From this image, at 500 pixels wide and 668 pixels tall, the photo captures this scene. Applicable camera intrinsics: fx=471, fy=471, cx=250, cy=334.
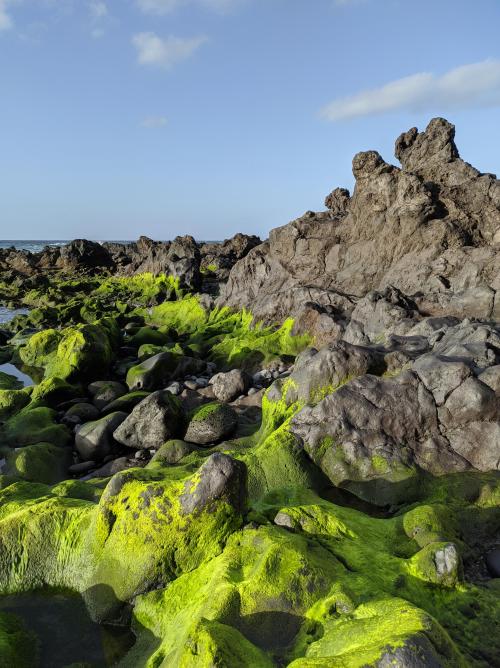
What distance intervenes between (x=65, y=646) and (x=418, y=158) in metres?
27.9

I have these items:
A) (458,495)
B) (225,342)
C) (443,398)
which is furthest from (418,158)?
(458,495)

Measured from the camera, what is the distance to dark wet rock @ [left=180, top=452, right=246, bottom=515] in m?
6.76

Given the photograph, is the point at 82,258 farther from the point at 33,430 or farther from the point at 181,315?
the point at 33,430

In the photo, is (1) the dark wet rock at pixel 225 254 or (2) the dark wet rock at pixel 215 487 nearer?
(2) the dark wet rock at pixel 215 487

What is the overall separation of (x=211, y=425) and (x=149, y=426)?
1979mm

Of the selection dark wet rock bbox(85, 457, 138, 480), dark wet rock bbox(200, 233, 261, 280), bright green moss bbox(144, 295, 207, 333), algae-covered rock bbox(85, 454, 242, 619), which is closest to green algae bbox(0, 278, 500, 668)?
algae-covered rock bbox(85, 454, 242, 619)

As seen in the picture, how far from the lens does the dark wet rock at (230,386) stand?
1780cm

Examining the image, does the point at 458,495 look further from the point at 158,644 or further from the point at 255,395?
the point at 255,395

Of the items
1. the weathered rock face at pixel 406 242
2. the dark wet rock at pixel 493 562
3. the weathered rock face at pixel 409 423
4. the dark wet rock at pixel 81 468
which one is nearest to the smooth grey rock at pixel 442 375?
the weathered rock face at pixel 409 423

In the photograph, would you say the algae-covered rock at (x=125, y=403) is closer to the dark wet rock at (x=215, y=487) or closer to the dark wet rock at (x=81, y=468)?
the dark wet rock at (x=81, y=468)

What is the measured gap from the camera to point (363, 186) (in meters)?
24.8

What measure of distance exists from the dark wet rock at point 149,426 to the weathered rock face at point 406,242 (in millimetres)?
8740

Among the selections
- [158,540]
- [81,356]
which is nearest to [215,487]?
[158,540]

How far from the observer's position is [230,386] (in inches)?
703
